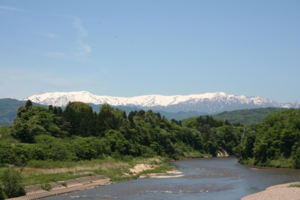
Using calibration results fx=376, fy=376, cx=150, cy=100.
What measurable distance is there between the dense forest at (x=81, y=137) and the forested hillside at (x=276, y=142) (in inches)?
1294

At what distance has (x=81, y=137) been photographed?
323 feet

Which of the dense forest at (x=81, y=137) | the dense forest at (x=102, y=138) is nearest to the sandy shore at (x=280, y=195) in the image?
the dense forest at (x=102, y=138)

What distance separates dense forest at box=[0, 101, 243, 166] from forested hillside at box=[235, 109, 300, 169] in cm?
3287

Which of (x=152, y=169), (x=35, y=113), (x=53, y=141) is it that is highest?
(x=35, y=113)

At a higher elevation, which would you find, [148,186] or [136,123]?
[136,123]

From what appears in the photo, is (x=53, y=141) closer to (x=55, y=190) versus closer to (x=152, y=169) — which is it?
(x=152, y=169)

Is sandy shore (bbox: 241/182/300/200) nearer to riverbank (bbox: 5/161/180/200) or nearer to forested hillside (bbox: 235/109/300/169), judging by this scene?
riverbank (bbox: 5/161/180/200)

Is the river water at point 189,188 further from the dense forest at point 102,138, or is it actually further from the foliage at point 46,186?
the dense forest at point 102,138

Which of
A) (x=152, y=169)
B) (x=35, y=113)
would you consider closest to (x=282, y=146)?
(x=152, y=169)

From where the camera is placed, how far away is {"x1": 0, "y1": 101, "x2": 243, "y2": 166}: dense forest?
247 feet

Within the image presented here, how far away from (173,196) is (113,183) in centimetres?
1743

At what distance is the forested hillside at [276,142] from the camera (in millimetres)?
93062

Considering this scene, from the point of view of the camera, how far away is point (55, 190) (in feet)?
177

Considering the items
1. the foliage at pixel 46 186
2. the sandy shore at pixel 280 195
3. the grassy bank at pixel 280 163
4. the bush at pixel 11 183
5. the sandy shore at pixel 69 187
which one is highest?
the bush at pixel 11 183
